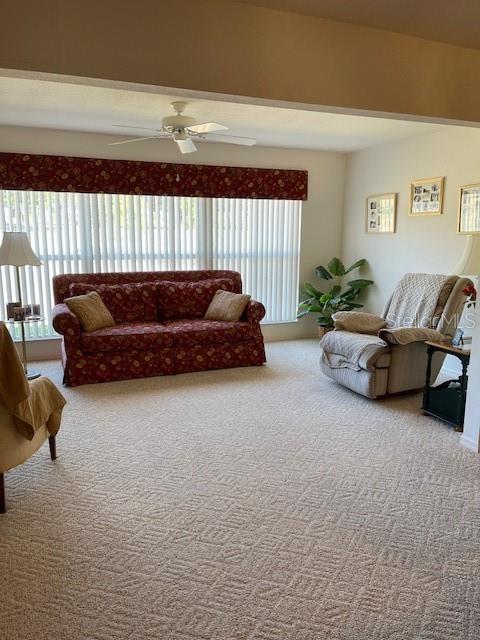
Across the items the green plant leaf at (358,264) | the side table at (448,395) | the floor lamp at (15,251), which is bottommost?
the side table at (448,395)

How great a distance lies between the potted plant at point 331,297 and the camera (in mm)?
6070

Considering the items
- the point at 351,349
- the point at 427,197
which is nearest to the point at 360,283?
the point at 427,197

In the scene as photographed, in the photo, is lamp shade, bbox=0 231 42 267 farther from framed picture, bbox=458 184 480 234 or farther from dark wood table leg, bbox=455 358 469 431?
framed picture, bbox=458 184 480 234

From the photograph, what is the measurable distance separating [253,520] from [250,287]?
4215mm

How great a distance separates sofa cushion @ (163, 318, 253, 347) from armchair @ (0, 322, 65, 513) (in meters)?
2.16

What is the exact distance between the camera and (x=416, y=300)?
4375mm

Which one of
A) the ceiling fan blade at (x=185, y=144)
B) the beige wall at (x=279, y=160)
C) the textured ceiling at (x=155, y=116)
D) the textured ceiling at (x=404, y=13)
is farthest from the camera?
the beige wall at (x=279, y=160)

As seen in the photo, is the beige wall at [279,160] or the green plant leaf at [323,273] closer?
the beige wall at [279,160]

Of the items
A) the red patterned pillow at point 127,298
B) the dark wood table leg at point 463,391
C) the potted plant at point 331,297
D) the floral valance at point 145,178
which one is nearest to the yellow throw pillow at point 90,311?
the red patterned pillow at point 127,298

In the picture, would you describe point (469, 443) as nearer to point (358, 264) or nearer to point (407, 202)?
point (407, 202)

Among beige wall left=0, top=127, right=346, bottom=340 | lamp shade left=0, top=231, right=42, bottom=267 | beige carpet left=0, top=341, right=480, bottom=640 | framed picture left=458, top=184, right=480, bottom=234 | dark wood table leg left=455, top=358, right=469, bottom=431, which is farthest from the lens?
beige wall left=0, top=127, right=346, bottom=340

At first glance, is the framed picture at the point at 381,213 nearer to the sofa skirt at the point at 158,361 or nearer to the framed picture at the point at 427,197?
the framed picture at the point at 427,197

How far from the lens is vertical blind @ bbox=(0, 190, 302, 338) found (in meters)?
5.19

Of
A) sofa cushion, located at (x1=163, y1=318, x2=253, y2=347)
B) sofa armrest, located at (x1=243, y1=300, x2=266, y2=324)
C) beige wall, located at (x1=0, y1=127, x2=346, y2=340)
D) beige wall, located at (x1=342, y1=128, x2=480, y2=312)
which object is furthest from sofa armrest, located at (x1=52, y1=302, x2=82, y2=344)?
beige wall, located at (x1=342, y1=128, x2=480, y2=312)
